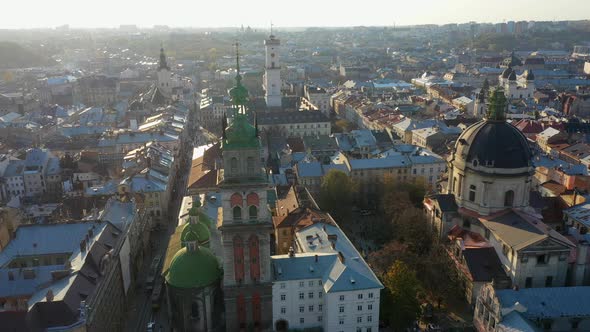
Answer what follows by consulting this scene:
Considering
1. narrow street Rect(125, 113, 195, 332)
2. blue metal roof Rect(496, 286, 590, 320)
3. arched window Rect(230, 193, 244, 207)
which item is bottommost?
narrow street Rect(125, 113, 195, 332)

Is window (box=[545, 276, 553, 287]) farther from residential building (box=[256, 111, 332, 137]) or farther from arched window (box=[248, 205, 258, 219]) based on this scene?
residential building (box=[256, 111, 332, 137])

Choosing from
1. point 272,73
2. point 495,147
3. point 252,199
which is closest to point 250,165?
point 252,199

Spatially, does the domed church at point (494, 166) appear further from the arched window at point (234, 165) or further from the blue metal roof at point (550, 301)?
the arched window at point (234, 165)

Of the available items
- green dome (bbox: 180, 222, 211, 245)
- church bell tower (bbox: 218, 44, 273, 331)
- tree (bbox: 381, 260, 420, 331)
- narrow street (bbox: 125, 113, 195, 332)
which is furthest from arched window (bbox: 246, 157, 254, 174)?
narrow street (bbox: 125, 113, 195, 332)

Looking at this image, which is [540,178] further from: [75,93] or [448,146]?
[75,93]

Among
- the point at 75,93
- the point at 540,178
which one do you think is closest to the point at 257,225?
the point at 540,178

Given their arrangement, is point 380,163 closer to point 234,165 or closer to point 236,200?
point 236,200

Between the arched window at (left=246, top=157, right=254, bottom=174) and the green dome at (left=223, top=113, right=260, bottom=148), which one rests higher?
the green dome at (left=223, top=113, right=260, bottom=148)
